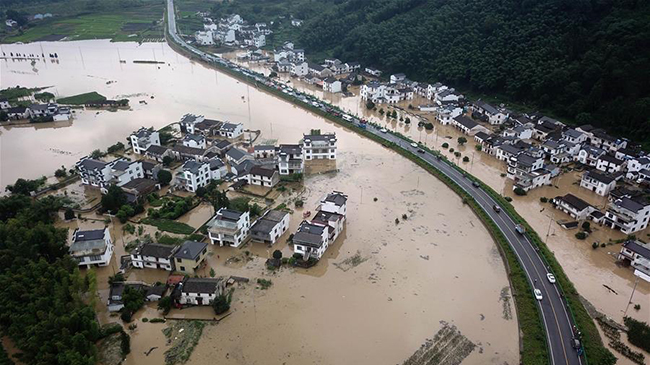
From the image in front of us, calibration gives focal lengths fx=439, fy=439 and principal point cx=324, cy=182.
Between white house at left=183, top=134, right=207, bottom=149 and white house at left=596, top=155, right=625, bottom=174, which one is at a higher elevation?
white house at left=596, top=155, right=625, bottom=174

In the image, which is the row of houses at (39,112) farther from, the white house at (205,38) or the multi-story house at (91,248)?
the white house at (205,38)

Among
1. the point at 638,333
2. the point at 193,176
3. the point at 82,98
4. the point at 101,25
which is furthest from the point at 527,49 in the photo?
the point at 101,25

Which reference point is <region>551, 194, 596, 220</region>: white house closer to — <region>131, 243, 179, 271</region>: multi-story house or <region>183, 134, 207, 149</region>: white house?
<region>131, 243, 179, 271</region>: multi-story house

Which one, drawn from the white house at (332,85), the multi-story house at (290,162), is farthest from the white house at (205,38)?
the multi-story house at (290,162)

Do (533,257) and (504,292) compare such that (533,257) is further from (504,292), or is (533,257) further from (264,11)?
(264,11)

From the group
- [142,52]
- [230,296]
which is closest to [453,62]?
[230,296]

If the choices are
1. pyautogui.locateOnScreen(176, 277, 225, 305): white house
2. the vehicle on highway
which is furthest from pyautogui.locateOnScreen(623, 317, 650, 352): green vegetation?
pyautogui.locateOnScreen(176, 277, 225, 305): white house

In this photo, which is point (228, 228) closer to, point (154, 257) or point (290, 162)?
point (154, 257)
